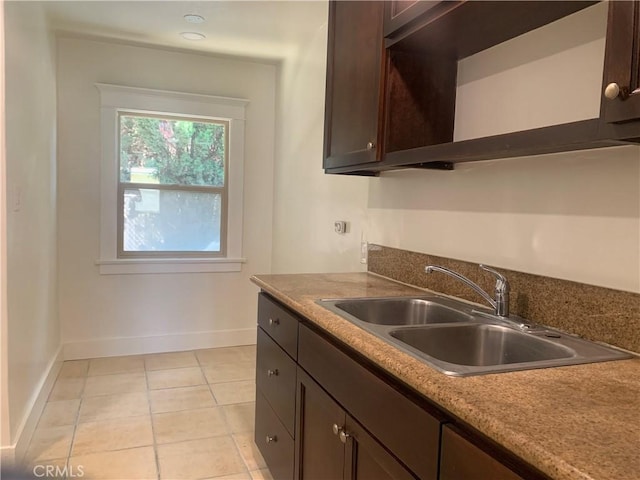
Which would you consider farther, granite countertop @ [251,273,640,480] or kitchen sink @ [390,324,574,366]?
kitchen sink @ [390,324,574,366]

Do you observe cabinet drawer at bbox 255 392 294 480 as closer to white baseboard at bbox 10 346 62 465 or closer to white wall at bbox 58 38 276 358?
white baseboard at bbox 10 346 62 465

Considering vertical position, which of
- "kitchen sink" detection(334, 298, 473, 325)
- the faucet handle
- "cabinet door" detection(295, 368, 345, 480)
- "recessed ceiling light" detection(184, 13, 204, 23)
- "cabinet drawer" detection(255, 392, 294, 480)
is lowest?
"cabinet drawer" detection(255, 392, 294, 480)

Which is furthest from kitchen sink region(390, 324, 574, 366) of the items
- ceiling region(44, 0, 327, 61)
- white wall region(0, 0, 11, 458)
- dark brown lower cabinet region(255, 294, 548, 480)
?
ceiling region(44, 0, 327, 61)

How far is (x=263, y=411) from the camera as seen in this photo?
2232 mm

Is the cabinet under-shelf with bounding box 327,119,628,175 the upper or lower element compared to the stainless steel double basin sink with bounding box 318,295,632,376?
upper

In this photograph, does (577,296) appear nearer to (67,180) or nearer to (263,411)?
(263,411)

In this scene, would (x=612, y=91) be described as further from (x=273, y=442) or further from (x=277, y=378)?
(x=273, y=442)

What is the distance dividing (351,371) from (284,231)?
2.73 m

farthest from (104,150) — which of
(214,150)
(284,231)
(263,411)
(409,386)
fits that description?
(409,386)

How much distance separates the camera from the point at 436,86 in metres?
1.94

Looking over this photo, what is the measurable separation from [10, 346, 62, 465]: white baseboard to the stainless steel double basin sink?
5.63 ft

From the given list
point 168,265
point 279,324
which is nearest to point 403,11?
point 279,324

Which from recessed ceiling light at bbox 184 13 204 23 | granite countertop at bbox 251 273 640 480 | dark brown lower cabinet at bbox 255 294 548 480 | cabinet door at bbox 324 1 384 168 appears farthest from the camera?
recessed ceiling light at bbox 184 13 204 23

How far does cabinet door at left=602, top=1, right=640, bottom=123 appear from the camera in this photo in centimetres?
94
